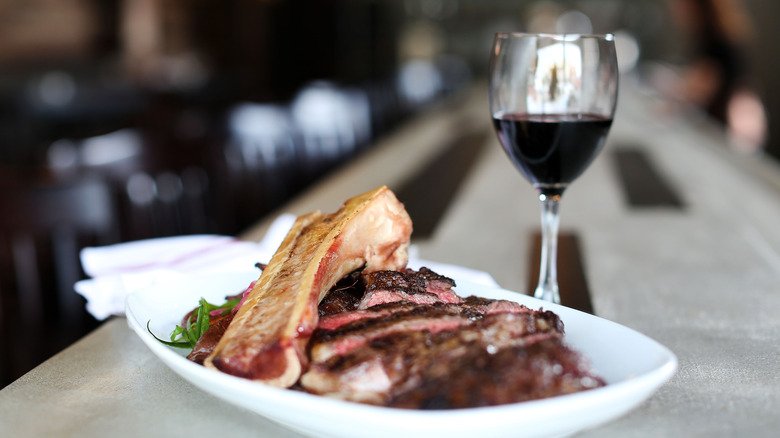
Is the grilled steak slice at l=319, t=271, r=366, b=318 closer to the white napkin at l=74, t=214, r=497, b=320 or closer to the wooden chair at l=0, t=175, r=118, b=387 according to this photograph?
the white napkin at l=74, t=214, r=497, b=320

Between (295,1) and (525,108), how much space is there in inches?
302

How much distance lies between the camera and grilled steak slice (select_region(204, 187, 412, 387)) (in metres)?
0.51

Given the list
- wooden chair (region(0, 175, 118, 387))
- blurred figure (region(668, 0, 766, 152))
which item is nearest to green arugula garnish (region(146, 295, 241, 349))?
wooden chair (region(0, 175, 118, 387))

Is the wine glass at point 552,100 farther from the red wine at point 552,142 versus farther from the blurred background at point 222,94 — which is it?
the blurred background at point 222,94

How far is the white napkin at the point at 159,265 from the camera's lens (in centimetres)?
88

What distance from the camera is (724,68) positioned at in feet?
17.3

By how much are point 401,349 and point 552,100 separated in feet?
1.51

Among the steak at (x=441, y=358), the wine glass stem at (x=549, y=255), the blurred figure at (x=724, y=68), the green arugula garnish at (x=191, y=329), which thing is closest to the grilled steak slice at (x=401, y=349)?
the steak at (x=441, y=358)

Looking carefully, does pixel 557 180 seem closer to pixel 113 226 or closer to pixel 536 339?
pixel 536 339

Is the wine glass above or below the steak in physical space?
above

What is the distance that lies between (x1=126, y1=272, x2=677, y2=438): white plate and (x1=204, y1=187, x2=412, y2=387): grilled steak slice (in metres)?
0.02

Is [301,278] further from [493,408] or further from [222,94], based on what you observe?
[222,94]

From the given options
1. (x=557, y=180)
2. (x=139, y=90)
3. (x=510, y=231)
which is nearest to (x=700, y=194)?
(x=510, y=231)

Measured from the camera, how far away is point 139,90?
7.09 meters
